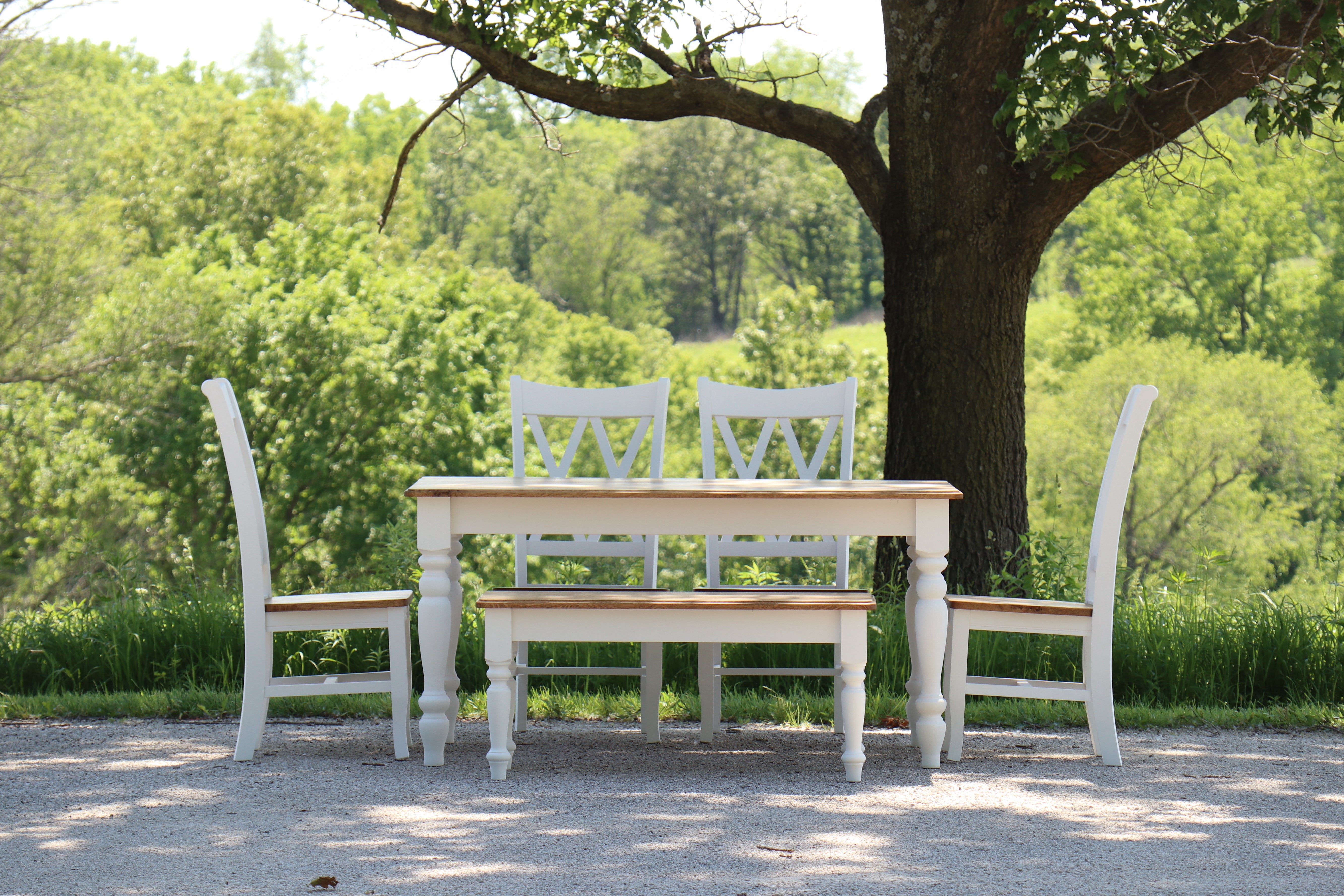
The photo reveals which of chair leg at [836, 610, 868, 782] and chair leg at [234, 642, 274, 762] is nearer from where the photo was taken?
chair leg at [836, 610, 868, 782]

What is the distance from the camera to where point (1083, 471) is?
25.8 metres

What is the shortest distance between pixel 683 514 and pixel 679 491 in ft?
0.32

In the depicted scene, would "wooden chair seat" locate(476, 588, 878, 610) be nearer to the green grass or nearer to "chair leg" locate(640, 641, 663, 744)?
"chair leg" locate(640, 641, 663, 744)

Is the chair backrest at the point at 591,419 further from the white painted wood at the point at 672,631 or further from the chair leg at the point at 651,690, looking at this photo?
the white painted wood at the point at 672,631

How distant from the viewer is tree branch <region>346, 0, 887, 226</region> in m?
6.11

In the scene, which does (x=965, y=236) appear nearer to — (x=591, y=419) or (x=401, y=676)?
(x=591, y=419)

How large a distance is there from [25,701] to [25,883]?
91.7 inches

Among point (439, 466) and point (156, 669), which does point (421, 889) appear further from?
point (439, 466)

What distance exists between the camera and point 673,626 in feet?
12.2

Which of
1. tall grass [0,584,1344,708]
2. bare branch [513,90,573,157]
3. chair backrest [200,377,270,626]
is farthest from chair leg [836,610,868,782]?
bare branch [513,90,573,157]

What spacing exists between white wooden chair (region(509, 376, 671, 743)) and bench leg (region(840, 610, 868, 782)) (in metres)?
0.80

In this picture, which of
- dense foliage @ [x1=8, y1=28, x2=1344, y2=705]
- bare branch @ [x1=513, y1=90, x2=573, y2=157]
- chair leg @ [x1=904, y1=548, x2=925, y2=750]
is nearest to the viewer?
chair leg @ [x1=904, y1=548, x2=925, y2=750]

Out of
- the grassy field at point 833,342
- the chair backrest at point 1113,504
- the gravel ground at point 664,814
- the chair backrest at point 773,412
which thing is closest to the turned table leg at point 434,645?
the gravel ground at point 664,814

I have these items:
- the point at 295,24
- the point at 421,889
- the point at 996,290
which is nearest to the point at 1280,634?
the point at 996,290
